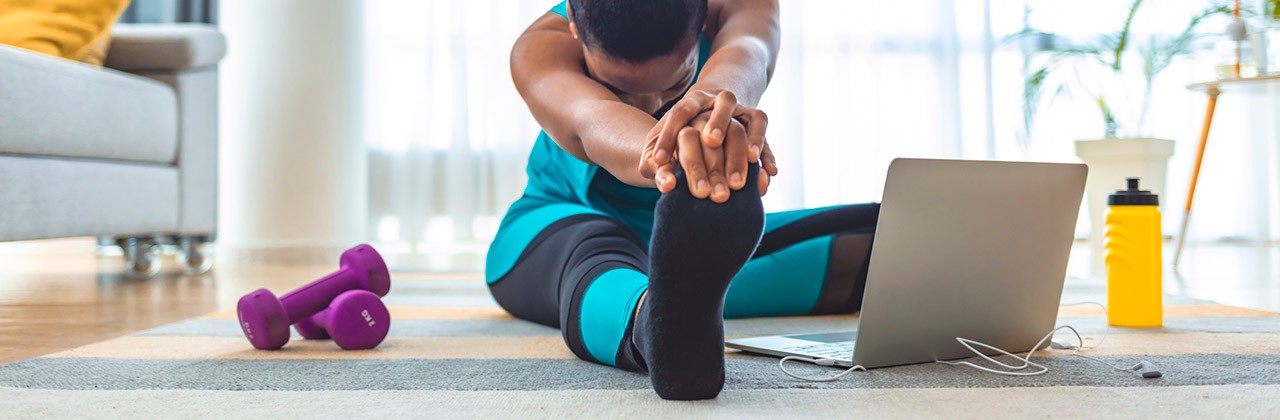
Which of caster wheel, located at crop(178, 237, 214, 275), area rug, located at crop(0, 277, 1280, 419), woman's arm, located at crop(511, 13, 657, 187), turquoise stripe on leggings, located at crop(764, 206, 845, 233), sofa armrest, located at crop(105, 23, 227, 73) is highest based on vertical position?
sofa armrest, located at crop(105, 23, 227, 73)

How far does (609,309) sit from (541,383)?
9 cm

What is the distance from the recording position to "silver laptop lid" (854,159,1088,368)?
872 millimetres

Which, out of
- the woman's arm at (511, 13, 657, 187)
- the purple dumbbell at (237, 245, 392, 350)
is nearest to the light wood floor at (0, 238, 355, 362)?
the purple dumbbell at (237, 245, 392, 350)

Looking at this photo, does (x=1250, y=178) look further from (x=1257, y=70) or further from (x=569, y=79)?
(x=569, y=79)

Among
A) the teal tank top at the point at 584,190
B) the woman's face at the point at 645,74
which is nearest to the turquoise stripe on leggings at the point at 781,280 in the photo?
the teal tank top at the point at 584,190

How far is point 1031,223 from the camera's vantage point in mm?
983

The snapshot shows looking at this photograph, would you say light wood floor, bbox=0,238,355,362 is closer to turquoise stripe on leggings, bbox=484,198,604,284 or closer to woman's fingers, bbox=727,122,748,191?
turquoise stripe on leggings, bbox=484,198,604,284

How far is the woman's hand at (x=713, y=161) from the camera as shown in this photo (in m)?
0.67

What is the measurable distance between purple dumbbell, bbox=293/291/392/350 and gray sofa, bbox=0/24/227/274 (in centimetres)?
97

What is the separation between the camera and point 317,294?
1174mm

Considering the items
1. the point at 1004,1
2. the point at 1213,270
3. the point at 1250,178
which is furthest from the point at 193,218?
the point at 1250,178

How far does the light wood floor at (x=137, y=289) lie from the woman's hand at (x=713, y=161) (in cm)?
80

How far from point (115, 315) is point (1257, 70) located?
8.36ft

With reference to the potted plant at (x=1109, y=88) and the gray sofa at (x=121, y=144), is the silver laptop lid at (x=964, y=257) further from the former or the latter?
the potted plant at (x=1109, y=88)
